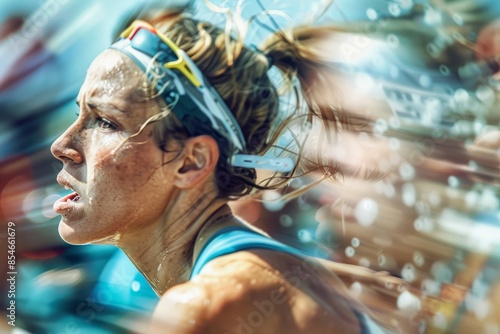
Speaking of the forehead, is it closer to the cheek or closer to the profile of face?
the profile of face

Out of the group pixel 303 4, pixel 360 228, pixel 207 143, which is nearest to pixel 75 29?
pixel 207 143

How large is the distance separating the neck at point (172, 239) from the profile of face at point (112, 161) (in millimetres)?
22

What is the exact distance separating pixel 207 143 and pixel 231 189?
11 cm

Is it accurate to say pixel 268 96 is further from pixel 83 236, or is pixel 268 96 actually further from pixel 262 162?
pixel 83 236

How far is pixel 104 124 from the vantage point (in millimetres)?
1461

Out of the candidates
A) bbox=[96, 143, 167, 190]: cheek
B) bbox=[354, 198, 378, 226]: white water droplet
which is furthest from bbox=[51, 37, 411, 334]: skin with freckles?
bbox=[354, 198, 378, 226]: white water droplet

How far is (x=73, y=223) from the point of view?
1.51m

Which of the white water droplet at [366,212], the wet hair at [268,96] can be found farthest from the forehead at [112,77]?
the white water droplet at [366,212]

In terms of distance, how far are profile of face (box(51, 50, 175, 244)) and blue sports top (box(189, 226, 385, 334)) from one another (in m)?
0.14

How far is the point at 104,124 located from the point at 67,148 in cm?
10

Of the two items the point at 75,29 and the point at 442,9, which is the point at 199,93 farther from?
the point at 442,9

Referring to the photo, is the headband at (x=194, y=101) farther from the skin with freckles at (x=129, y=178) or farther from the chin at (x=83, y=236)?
the chin at (x=83, y=236)

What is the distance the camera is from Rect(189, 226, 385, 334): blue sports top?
1.34 meters

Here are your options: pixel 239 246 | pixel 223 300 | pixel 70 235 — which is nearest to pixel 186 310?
pixel 223 300
